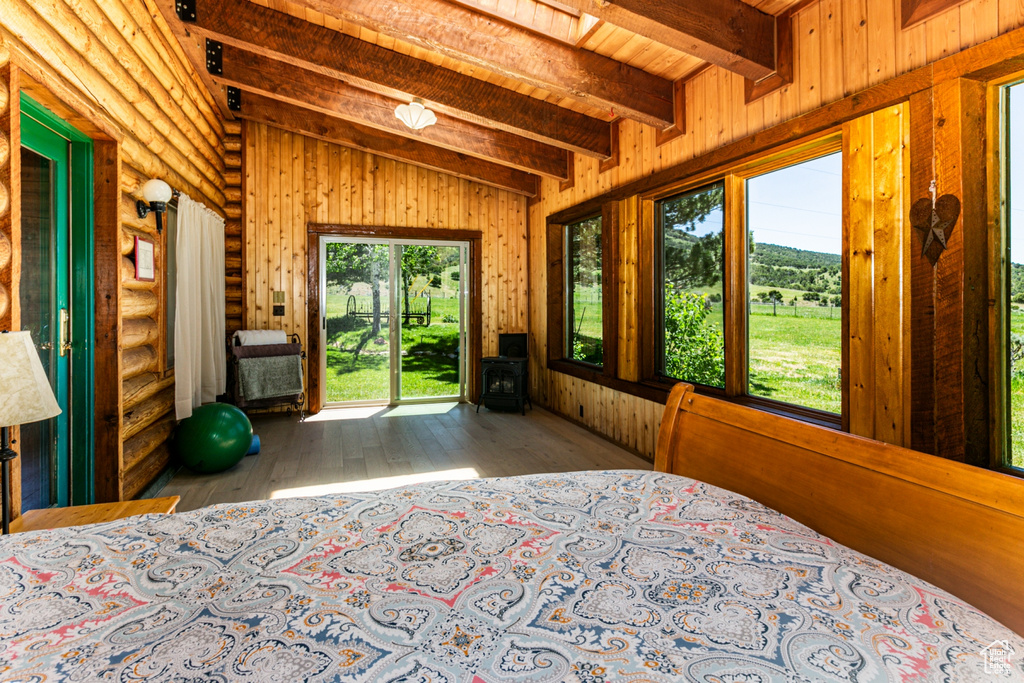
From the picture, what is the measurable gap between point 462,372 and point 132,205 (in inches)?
157

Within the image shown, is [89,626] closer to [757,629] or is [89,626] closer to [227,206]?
[757,629]

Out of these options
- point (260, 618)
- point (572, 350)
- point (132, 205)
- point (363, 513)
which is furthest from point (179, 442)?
point (572, 350)

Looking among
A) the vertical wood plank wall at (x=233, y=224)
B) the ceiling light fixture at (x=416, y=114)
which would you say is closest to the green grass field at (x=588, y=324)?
the ceiling light fixture at (x=416, y=114)

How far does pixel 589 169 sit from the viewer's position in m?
4.95

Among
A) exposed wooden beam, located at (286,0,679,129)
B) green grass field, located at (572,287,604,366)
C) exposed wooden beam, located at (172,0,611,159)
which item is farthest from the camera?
green grass field, located at (572,287,604,366)

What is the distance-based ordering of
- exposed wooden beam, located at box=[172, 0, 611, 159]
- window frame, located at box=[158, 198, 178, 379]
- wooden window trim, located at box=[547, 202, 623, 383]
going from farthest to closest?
1. wooden window trim, located at box=[547, 202, 623, 383]
2. window frame, located at box=[158, 198, 178, 379]
3. exposed wooden beam, located at box=[172, 0, 611, 159]

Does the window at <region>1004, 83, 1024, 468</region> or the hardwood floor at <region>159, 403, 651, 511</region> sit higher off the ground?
the window at <region>1004, 83, 1024, 468</region>

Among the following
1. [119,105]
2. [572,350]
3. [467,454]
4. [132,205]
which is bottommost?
[467,454]

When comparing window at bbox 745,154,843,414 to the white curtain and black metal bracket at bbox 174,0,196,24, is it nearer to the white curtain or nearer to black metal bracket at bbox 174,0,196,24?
black metal bracket at bbox 174,0,196,24

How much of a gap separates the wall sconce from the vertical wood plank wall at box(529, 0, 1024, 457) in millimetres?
3296

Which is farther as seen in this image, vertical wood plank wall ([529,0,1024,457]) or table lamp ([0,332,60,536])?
vertical wood plank wall ([529,0,1024,457])

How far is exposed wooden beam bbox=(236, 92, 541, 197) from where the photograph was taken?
5.18 m

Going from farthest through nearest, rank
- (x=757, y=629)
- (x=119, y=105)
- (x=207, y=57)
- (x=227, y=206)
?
(x=227, y=206) → (x=207, y=57) → (x=119, y=105) → (x=757, y=629)

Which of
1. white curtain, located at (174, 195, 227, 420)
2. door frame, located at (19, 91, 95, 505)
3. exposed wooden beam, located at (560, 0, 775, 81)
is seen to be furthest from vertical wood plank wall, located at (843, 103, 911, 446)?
white curtain, located at (174, 195, 227, 420)
